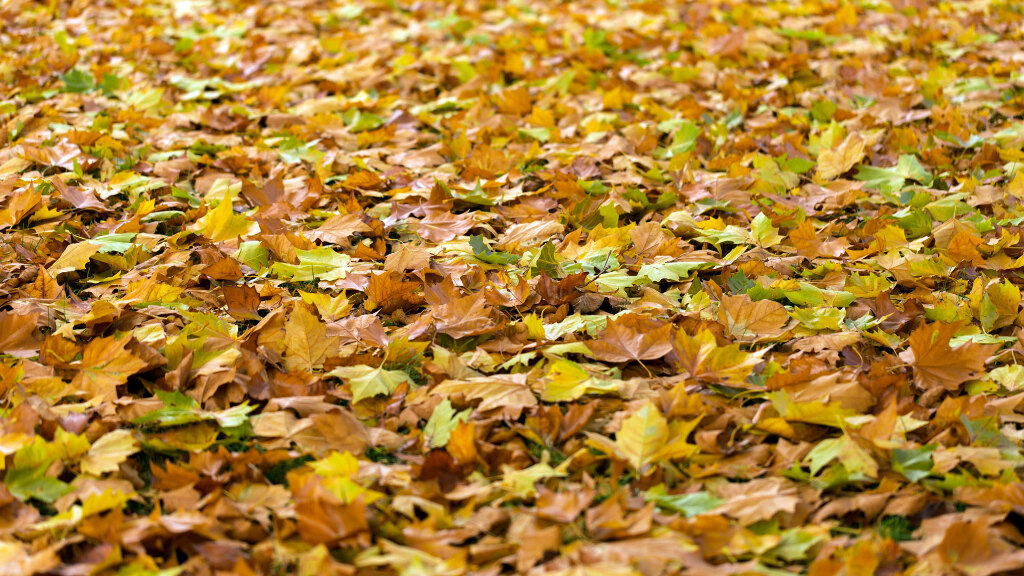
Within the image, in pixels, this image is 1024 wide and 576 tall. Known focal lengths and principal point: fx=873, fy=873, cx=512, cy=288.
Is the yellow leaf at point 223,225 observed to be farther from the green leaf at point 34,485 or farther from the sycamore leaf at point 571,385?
the sycamore leaf at point 571,385

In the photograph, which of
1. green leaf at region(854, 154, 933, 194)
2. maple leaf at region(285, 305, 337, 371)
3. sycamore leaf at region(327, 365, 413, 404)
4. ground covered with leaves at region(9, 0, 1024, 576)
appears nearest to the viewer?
ground covered with leaves at region(9, 0, 1024, 576)

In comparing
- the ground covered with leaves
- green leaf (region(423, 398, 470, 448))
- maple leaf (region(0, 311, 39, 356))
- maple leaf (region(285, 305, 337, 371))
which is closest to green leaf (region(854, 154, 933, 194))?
the ground covered with leaves

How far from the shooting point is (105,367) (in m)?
1.74

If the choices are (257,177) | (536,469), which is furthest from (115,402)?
(257,177)

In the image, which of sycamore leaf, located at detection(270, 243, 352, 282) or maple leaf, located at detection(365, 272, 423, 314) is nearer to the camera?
maple leaf, located at detection(365, 272, 423, 314)

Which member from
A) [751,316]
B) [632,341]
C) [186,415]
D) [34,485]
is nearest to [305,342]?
[186,415]

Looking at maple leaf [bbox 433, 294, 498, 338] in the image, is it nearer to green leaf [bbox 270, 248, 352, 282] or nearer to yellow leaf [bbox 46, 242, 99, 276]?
green leaf [bbox 270, 248, 352, 282]

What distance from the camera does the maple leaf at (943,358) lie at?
5.66 ft

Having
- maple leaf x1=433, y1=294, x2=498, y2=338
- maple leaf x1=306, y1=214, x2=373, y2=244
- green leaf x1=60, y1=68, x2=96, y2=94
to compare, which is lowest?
maple leaf x1=433, y1=294, x2=498, y2=338

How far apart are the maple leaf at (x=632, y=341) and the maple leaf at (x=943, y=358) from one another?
0.49 metres

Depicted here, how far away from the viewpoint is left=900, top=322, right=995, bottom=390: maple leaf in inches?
68.0

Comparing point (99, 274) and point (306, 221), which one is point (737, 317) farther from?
point (99, 274)

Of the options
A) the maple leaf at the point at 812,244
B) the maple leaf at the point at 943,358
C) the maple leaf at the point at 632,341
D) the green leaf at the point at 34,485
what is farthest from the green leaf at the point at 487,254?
the green leaf at the point at 34,485

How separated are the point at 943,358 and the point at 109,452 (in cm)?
160
